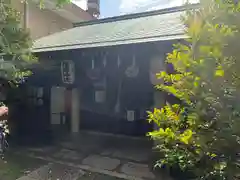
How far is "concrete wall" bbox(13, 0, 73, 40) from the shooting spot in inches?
400

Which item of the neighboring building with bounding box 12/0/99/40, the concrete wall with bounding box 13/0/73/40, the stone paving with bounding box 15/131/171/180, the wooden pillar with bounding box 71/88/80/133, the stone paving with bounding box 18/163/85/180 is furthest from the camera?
the concrete wall with bounding box 13/0/73/40

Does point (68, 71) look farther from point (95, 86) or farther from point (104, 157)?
point (104, 157)

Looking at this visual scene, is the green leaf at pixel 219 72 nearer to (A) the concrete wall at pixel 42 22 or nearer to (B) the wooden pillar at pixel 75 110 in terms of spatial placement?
(B) the wooden pillar at pixel 75 110

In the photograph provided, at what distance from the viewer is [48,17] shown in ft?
37.0

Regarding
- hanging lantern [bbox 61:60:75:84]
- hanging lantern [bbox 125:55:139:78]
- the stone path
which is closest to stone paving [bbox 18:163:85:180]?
the stone path

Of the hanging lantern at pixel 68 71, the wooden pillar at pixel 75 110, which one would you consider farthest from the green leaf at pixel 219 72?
the wooden pillar at pixel 75 110

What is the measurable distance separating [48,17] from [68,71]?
21.9ft

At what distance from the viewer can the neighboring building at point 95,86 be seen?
6012 millimetres

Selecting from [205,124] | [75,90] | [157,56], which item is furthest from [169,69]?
[75,90]

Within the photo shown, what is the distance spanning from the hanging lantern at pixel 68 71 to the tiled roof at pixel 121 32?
587mm

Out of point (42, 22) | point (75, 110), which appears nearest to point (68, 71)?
point (75, 110)

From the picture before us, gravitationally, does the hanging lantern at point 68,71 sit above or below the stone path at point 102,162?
above

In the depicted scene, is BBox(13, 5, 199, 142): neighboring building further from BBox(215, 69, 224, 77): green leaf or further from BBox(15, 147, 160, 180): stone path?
BBox(215, 69, 224, 77): green leaf

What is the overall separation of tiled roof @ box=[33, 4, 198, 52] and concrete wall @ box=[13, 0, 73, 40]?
2.65 meters
